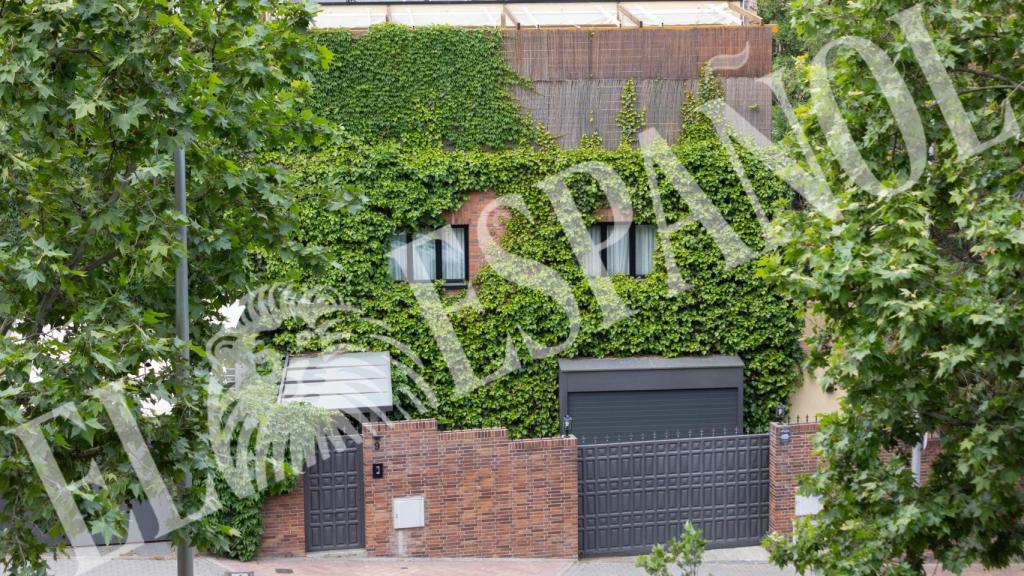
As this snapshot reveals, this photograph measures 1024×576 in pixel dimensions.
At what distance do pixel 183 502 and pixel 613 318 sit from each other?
13.0 m

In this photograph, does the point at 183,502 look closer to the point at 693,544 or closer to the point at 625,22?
the point at 693,544

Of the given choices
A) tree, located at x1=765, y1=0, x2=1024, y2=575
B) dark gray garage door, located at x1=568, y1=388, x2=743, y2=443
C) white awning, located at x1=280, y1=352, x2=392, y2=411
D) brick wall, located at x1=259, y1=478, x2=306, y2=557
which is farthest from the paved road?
tree, located at x1=765, y1=0, x2=1024, y2=575

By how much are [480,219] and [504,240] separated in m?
0.60

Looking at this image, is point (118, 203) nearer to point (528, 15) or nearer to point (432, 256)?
point (432, 256)

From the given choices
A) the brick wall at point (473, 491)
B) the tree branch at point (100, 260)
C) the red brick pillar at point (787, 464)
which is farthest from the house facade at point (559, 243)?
the tree branch at point (100, 260)

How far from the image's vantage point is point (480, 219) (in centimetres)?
2181

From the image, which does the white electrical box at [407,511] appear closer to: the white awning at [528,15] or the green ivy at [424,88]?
the green ivy at [424,88]

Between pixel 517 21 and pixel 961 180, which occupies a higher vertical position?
pixel 517 21

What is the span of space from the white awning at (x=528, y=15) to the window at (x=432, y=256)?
13.8 ft

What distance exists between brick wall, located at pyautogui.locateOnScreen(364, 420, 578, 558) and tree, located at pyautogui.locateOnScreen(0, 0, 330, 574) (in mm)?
6726

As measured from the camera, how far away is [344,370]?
66.9 feet

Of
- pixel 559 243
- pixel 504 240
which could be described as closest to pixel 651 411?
pixel 559 243

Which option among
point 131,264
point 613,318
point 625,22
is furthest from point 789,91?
point 131,264

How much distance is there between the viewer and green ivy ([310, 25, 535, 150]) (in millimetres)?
21766
